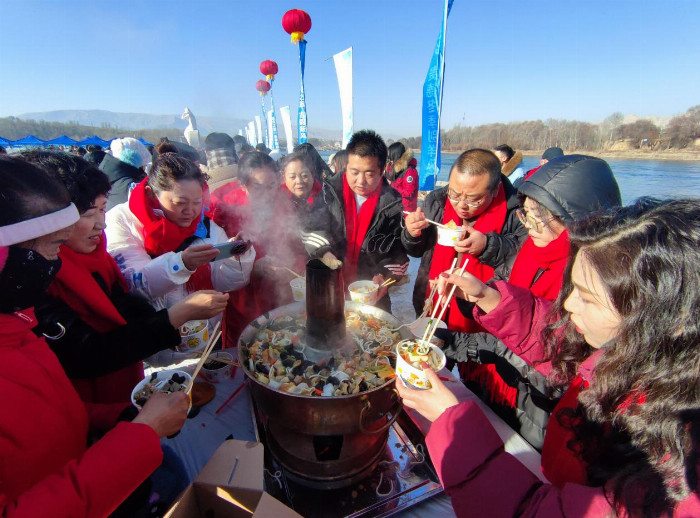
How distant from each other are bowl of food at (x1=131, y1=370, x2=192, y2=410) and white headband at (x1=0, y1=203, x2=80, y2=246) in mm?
902

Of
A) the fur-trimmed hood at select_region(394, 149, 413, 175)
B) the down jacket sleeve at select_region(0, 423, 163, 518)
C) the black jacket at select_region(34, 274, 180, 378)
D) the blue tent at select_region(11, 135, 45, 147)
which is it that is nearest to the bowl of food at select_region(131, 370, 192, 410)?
the black jacket at select_region(34, 274, 180, 378)

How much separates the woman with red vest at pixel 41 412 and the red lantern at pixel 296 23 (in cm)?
1248

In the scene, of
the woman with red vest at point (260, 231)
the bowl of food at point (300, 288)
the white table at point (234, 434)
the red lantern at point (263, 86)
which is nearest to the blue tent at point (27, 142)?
the red lantern at point (263, 86)

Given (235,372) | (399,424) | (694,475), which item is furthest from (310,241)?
(694,475)

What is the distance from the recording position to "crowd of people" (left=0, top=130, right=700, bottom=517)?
1072 millimetres

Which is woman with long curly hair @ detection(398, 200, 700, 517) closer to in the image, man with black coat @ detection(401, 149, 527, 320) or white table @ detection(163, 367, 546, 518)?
white table @ detection(163, 367, 546, 518)

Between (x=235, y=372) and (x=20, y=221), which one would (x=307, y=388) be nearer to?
(x=235, y=372)

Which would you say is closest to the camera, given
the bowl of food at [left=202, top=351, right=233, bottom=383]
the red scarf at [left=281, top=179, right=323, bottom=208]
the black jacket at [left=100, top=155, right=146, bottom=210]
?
the bowl of food at [left=202, top=351, right=233, bottom=383]

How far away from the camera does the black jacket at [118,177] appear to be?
5.20m

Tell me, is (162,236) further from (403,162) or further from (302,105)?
(302,105)

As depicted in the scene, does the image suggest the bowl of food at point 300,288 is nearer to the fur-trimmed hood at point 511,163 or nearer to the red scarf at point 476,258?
the red scarf at point 476,258

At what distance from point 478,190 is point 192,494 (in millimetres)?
3203

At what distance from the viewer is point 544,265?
8.98 feet

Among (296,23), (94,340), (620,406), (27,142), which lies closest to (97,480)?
(94,340)
